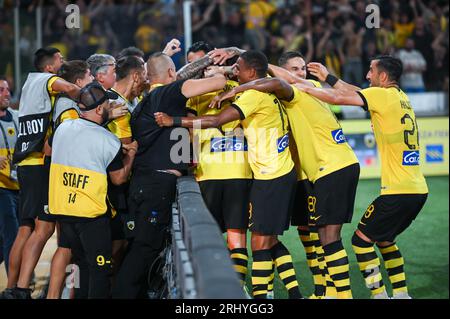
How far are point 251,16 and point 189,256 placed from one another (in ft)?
39.1

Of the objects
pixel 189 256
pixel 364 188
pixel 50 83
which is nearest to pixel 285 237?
pixel 364 188

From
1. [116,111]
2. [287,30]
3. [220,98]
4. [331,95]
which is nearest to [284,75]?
[331,95]

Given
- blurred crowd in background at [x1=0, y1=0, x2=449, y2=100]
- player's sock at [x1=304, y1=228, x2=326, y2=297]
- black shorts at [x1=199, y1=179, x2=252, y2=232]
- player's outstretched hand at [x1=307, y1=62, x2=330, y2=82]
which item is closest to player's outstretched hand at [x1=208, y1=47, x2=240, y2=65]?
player's outstretched hand at [x1=307, y1=62, x2=330, y2=82]

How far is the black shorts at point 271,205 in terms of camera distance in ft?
19.6

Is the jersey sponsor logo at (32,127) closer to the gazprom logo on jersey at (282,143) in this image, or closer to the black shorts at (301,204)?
the gazprom logo on jersey at (282,143)

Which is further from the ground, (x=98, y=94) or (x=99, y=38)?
(x=99, y=38)

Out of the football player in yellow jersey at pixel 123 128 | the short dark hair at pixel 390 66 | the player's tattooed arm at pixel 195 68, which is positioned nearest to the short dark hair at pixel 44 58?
the football player in yellow jersey at pixel 123 128

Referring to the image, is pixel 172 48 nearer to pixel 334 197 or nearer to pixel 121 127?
pixel 121 127

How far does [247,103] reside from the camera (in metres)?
5.83

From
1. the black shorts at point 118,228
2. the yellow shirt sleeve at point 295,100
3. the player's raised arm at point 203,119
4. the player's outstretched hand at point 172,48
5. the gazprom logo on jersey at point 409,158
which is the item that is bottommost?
the black shorts at point 118,228

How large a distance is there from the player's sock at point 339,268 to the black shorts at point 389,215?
1.76 feet

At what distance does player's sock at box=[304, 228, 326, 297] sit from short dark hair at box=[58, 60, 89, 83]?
2331mm
